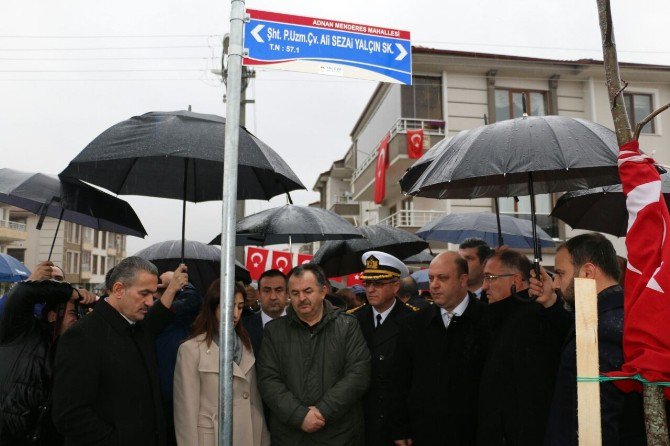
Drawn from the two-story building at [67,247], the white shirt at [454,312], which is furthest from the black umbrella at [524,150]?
the two-story building at [67,247]

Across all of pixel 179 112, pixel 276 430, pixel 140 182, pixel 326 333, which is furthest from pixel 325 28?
pixel 140 182

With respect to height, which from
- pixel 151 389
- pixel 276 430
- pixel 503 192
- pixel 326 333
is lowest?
pixel 276 430

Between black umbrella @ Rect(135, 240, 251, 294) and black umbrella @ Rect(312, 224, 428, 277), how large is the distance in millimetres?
1344

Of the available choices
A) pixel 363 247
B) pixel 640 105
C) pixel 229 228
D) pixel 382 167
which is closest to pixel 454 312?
pixel 229 228

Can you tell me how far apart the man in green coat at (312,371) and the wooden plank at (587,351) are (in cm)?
213

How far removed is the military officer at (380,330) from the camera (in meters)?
4.12

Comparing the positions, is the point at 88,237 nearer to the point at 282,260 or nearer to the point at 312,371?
the point at 282,260

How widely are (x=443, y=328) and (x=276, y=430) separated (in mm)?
1412

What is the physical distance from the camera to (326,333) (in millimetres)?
3984

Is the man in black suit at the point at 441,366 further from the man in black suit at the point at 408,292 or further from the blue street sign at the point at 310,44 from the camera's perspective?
the man in black suit at the point at 408,292

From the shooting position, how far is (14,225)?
165ft

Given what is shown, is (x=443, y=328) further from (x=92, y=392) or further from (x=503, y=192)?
(x=92, y=392)

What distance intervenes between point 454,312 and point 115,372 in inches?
93.9

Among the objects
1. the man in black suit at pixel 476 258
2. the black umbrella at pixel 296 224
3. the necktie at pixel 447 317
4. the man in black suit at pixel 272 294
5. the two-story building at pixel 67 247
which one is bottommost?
the necktie at pixel 447 317
